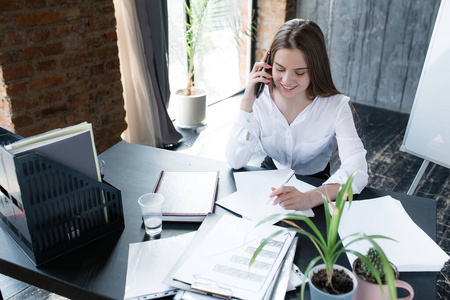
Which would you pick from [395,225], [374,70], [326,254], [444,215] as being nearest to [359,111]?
[374,70]

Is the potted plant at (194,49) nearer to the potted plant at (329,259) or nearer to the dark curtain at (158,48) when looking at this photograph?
the dark curtain at (158,48)

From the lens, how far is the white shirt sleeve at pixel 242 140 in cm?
146

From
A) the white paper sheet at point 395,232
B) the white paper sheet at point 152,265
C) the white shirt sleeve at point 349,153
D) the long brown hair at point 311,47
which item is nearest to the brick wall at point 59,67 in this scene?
the long brown hair at point 311,47

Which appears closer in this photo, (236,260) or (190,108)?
(236,260)

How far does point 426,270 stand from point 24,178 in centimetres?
95

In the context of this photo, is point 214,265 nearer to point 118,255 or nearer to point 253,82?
point 118,255

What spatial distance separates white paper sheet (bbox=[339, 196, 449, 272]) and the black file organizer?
0.64 meters

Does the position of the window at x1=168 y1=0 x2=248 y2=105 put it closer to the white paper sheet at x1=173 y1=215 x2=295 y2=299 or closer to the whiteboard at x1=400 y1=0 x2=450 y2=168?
the whiteboard at x1=400 y1=0 x2=450 y2=168

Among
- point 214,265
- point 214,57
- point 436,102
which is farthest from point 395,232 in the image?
point 214,57

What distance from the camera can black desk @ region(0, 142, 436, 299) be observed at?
92cm

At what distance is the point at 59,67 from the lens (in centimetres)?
215

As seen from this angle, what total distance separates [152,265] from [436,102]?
1.82 m

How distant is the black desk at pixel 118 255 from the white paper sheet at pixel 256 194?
3cm

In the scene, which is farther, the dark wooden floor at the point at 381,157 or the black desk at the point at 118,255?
the dark wooden floor at the point at 381,157
